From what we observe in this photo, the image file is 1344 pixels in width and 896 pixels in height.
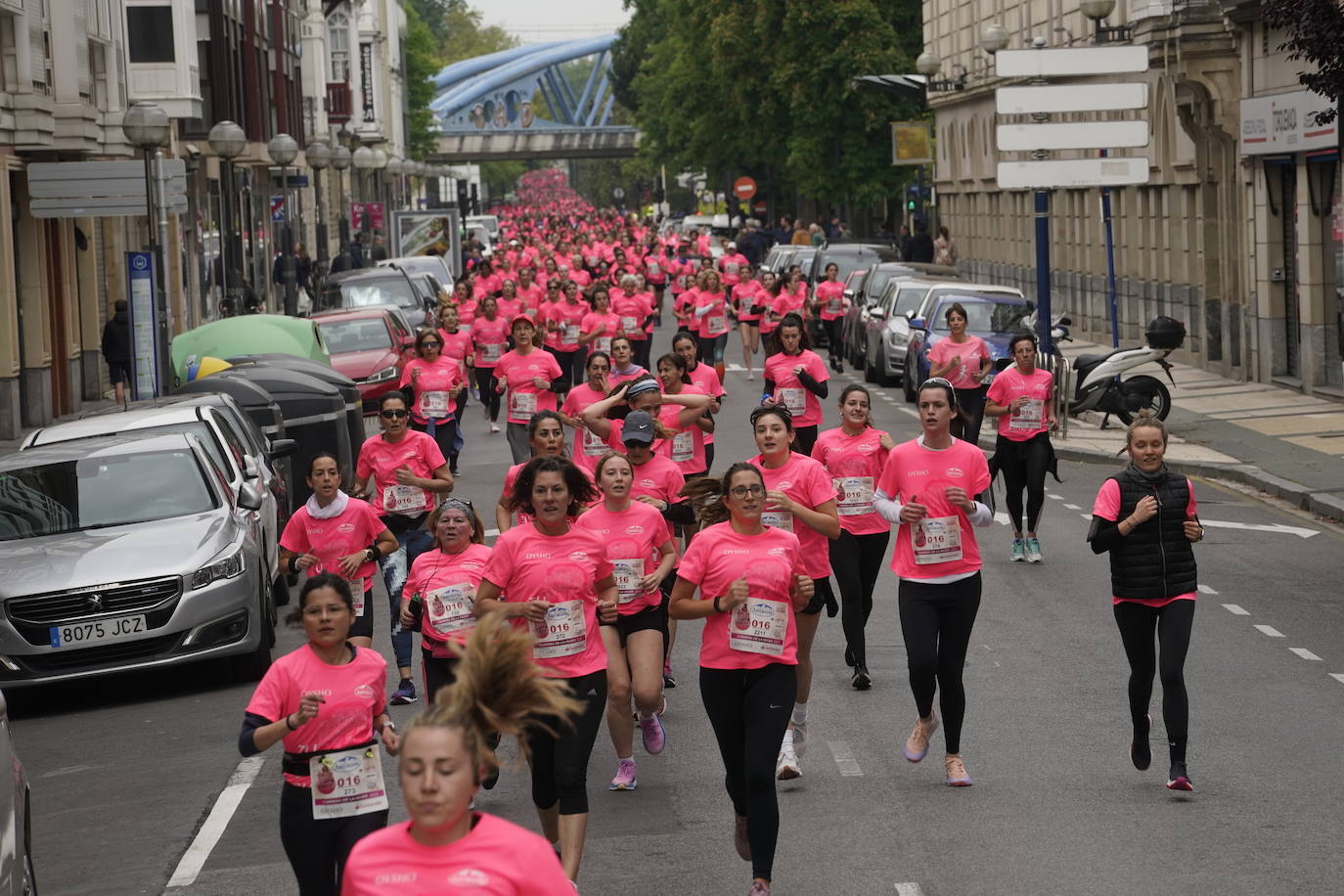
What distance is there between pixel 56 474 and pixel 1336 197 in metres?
19.2

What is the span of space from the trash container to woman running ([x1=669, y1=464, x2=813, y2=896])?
1212 cm

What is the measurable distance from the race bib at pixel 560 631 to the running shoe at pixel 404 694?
3989 mm

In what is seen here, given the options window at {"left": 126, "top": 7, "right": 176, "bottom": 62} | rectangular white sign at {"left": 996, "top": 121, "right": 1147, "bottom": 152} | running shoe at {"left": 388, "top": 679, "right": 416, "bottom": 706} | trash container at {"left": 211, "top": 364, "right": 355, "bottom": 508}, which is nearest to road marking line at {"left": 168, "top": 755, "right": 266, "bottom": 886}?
running shoe at {"left": 388, "top": 679, "right": 416, "bottom": 706}

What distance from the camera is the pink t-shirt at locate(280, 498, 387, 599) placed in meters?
11.8

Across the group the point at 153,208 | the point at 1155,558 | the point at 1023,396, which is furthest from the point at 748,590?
the point at 153,208

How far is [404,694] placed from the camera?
40.8 ft

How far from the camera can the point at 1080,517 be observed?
1953 cm

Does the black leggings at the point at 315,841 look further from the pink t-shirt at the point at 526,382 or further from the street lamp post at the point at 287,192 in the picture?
the street lamp post at the point at 287,192

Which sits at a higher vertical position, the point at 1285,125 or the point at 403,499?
the point at 1285,125

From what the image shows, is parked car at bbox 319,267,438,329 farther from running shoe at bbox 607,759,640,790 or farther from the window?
running shoe at bbox 607,759,640,790

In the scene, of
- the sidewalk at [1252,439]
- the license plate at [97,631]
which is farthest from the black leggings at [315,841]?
the sidewalk at [1252,439]

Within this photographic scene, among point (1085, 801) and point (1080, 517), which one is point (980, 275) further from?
point (1085, 801)

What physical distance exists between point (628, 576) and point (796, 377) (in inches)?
273

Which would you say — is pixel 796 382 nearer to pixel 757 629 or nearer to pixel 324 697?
pixel 757 629
